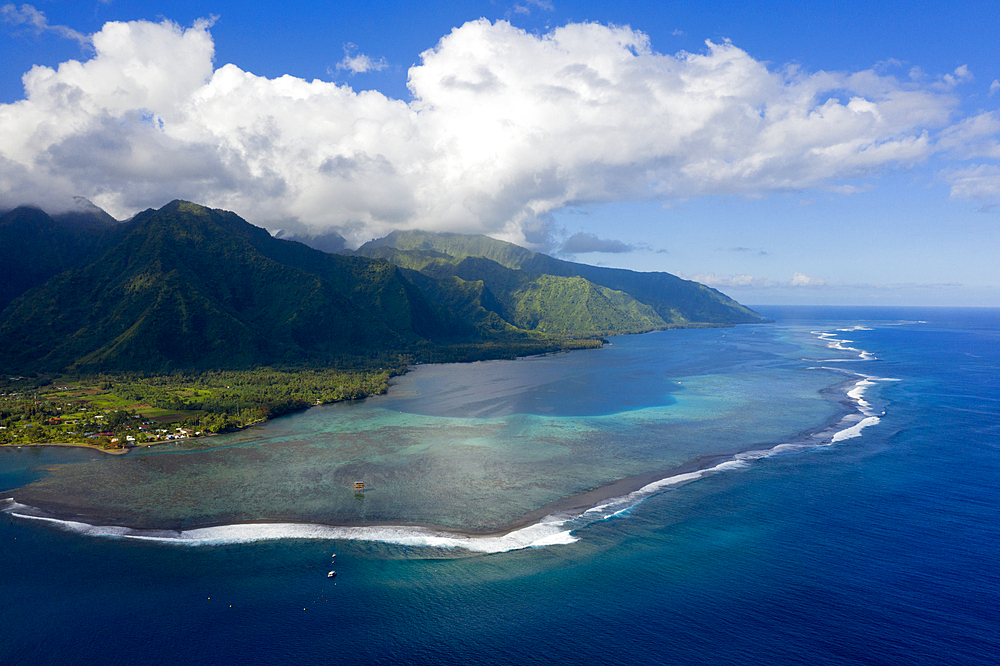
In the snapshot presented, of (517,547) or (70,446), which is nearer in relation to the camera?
(517,547)

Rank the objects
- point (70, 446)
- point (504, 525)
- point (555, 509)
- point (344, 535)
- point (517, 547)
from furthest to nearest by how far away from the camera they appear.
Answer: point (70, 446) < point (555, 509) < point (504, 525) < point (344, 535) < point (517, 547)

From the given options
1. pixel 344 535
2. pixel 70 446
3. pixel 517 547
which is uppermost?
pixel 70 446

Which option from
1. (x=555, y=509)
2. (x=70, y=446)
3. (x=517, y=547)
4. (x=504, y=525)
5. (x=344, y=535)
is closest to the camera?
(x=517, y=547)

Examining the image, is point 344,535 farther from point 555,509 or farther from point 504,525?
point 555,509

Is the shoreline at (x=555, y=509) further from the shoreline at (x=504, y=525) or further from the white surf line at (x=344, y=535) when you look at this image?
the white surf line at (x=344, y=535)

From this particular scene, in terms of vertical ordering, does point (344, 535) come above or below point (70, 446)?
below

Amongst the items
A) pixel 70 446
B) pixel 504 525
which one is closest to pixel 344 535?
pixel 504 525

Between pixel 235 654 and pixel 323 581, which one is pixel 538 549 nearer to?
pixel 323 581

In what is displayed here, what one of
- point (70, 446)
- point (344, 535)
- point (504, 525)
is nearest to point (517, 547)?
point (504, 525)

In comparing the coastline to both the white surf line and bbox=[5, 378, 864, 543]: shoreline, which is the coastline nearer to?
bbox=[5, 378, 864, 543]: shoreline

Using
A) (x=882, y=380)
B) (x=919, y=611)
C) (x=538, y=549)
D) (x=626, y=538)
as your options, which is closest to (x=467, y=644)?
(x=538, y=549)
